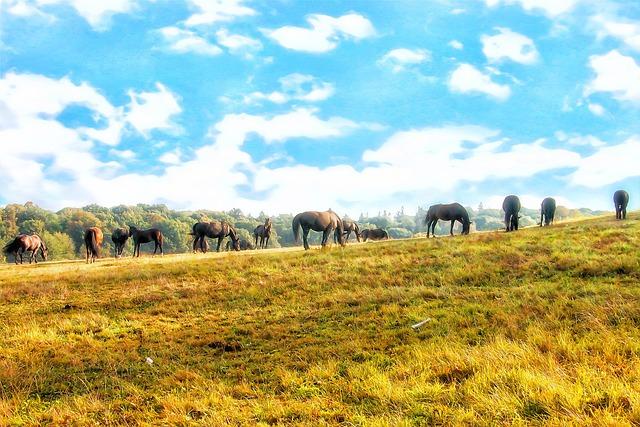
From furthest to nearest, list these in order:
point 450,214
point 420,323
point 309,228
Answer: point 450,214, point 309,228, point 420,323

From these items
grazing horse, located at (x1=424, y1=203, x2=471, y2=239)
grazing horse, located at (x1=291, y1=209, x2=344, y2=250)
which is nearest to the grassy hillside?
grazing horse, located at (x1=291, y1=209, x2=344, y2=250)

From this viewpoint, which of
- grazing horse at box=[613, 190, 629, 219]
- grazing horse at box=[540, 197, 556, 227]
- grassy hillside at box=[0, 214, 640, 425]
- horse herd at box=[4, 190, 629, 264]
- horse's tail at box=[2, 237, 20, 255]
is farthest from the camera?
grazing horse at box=[540, 197, 556, 227]

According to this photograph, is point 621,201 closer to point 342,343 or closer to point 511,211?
point 511,211

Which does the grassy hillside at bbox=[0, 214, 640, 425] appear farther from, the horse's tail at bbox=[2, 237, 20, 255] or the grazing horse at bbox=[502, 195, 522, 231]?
the horse's tail at bbox=[2, 237, 20, 255]

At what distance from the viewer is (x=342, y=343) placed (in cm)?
972

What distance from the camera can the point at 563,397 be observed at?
5445mm

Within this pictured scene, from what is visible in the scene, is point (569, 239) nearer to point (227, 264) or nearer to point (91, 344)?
point (227, 264)

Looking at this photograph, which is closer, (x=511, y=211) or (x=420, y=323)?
(x=420, y=323)

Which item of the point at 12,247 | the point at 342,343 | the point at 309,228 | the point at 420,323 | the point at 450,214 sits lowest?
the point at 342,343

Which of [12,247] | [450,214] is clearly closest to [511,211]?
[450,214]

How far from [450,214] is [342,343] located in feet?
91.8

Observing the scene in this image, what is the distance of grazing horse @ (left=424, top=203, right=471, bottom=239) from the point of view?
115 feet

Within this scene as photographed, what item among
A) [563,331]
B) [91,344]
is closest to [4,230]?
[91,344]

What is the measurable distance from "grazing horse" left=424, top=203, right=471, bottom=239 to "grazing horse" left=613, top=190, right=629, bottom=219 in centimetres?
1449
